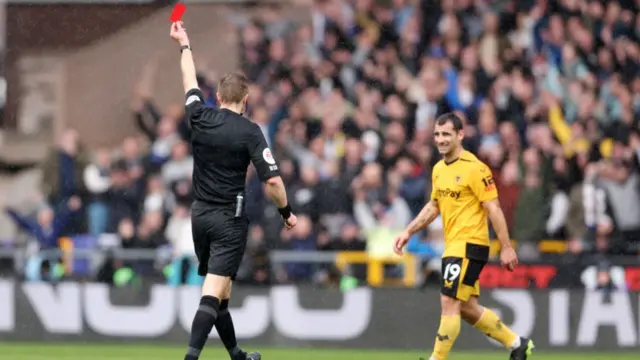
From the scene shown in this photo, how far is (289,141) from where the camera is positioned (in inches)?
798

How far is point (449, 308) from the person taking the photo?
13.1 m

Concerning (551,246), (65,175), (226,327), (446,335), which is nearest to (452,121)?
(446,335)

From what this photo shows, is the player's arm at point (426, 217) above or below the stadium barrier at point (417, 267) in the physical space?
above

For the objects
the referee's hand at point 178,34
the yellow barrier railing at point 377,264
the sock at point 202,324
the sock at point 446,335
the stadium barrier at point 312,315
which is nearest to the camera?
the sock at point 202,324

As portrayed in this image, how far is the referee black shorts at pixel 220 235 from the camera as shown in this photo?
482 inches

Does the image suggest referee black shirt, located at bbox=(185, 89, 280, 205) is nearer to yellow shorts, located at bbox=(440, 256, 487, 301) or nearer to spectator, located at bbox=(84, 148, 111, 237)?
yellow shorts, located at bbox=(440, 256, 487, 301)

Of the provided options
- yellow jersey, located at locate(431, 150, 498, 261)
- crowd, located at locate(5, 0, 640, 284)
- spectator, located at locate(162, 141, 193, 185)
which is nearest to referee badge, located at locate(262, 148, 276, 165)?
yellow jersey, located at locate(431, 150, 498, 261)

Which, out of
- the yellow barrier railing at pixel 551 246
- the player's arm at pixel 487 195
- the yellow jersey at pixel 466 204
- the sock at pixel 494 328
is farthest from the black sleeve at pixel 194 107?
the yellow barrier railing at pixel 551 246

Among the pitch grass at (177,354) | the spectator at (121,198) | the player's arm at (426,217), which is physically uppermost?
the spectator at (121,198)

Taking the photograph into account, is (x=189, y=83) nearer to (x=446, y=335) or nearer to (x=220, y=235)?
(x=220, y=235)

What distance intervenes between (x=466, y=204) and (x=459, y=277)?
1.95 ft

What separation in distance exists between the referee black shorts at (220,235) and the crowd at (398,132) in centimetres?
596

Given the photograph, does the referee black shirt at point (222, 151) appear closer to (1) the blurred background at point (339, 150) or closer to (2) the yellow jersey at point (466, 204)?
(2) the yellow jersey at point (466, 204)

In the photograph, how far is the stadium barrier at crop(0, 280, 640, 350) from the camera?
17422 millimetres
